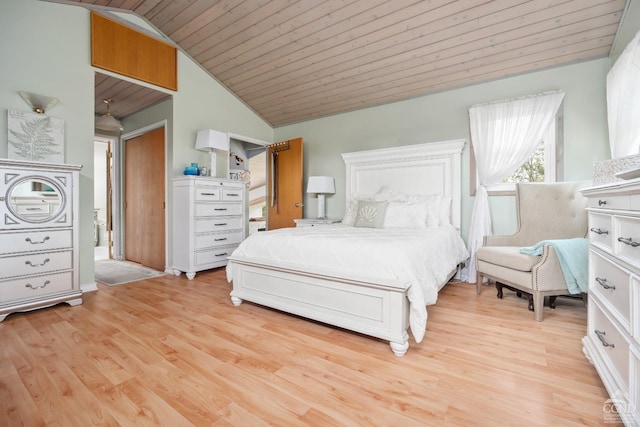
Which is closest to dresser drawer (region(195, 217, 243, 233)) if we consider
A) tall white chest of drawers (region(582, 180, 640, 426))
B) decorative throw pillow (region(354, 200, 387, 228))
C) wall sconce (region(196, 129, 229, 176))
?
wall sconce (region(196, 129, 229, 176))

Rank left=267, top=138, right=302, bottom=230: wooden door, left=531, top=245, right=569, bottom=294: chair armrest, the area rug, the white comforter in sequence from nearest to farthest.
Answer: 1. the white comforter
2. left=531, top=245, right=569, bottom=294: chair armrest
3. the area rug
4. left=267, top=138, right=302, bottom=230: wooden door

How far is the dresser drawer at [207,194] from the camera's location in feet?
12.3

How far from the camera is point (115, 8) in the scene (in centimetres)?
342

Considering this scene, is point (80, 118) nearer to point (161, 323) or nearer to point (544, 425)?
point (161, 323)

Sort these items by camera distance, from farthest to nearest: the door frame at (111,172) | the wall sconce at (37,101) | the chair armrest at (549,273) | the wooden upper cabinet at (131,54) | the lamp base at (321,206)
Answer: the door frame at (111,172) → the lamp base at (321,206) → the wooden upper cabinet at (131,54) → the wall sconce at (37,101) → the chair armrest at (549,273)

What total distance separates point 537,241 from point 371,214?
165 centimetres

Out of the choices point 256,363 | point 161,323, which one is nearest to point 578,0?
point 256,363

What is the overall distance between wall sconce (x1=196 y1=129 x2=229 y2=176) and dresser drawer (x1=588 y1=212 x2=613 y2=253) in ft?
12.9

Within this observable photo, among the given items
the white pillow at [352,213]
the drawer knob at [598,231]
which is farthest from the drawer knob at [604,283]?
the white pillow at [352,213]

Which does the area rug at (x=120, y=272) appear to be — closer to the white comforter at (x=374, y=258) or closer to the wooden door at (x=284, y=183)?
the white comforter at (x=374, y=258)

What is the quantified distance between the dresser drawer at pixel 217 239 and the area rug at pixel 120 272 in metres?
0.75

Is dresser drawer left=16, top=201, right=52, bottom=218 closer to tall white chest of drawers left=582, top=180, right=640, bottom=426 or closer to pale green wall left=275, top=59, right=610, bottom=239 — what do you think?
pale green wall left=275, top=59, right=610, bottom=239

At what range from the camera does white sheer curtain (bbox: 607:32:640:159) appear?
7.06 feet

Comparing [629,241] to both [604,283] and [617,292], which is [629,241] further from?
[604,283]
